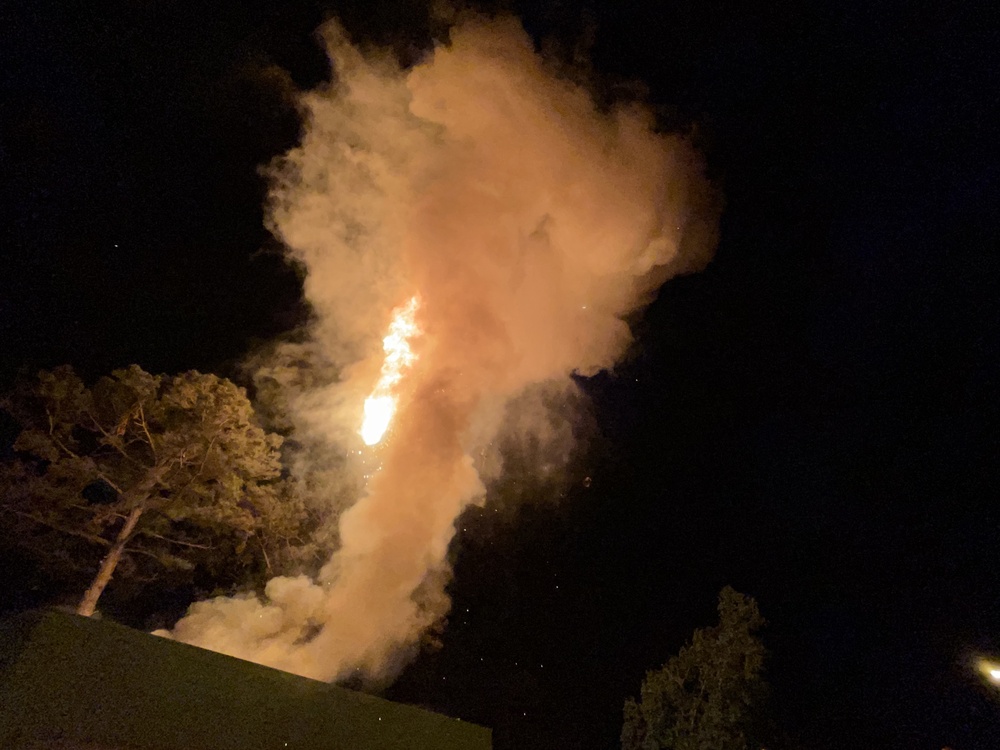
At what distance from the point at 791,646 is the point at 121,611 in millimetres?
15546

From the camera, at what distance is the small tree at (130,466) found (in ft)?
32.2

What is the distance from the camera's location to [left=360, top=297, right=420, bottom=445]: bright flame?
11961 millimetres

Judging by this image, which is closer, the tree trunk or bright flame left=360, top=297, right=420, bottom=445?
the tree trunk

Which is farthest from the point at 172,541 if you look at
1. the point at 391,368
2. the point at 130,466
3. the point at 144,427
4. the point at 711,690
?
the point at 711,690

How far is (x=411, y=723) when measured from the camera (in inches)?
245

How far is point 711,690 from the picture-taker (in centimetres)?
1298

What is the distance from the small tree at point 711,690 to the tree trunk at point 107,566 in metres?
11.4

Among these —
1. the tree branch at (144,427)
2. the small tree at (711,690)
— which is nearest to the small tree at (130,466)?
the tree branch at (144,427)

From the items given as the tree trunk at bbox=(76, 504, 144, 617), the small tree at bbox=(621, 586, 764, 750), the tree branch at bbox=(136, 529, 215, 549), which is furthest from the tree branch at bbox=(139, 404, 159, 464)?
the small tree at bbox=(621, 586, 764, 750)

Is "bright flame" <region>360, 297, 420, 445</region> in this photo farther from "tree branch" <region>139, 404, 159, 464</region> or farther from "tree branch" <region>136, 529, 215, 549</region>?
"tree branch" <region>139, 404, 159, 464</region>

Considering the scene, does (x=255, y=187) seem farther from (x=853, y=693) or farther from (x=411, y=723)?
(x=853, y=693)

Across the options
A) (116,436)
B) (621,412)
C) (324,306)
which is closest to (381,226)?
(324,306)

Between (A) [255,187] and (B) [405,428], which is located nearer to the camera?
(A) [255,187]

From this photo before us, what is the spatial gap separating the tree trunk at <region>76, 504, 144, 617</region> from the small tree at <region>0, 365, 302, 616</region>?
0.06ft
